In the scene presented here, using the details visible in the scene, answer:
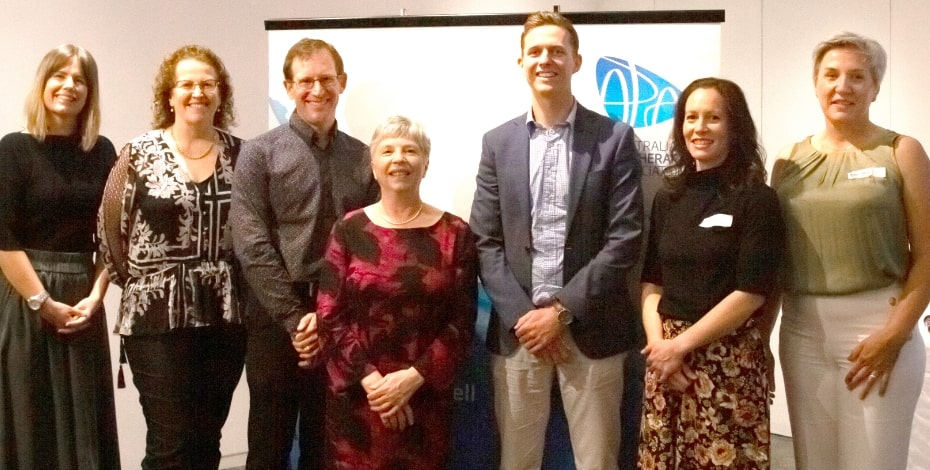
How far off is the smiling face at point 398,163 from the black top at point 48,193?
1.13m

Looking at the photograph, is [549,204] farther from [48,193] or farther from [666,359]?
[48,193]

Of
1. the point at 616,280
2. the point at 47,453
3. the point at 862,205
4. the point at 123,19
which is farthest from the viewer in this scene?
the point at 123,19

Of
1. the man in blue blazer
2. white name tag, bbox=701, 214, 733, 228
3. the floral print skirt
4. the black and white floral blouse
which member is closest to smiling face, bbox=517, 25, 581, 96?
the man in blue blazer

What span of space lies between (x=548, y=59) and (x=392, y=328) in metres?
0.98

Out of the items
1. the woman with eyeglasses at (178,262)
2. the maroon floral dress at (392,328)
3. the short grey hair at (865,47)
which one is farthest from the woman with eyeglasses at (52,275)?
the short grey hair at (865,47)

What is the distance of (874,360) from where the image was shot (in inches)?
92.3

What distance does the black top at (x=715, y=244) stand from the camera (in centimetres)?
237

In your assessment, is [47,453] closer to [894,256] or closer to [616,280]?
[616,280]

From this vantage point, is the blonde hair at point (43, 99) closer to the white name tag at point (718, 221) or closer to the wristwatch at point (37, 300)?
the wristwatch at point (37, 300)

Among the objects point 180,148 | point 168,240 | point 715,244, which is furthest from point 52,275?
point 715,244

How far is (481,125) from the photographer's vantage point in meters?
3.14

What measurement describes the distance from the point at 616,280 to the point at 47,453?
2096 millimetres

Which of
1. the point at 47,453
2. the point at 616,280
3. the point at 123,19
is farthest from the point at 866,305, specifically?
the point at 123,19

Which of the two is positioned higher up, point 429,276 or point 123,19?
point 123,19
